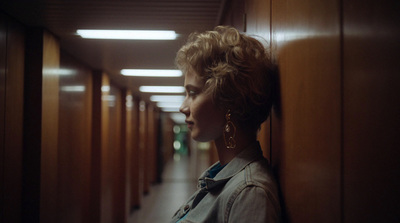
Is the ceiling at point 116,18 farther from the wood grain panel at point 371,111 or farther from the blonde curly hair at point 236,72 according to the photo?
the wood grain panel at point 371,111

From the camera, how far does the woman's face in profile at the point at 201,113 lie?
123cm

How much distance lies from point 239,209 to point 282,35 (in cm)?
63

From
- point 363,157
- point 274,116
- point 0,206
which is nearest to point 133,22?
point 0,206

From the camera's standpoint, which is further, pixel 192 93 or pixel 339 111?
pixel 192 93

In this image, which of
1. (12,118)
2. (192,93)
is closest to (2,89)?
(12,118)

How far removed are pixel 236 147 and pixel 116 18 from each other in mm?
2259

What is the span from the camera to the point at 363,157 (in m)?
0.57

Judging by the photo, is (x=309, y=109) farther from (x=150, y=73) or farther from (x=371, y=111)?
(x=150, y=73)

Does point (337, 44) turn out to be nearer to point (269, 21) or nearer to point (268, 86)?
point (268, 86)

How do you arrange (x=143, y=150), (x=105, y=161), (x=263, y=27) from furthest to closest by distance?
1. (x=143, y=150)
2. (x=105, y=161)
3. (x=263, y=27)

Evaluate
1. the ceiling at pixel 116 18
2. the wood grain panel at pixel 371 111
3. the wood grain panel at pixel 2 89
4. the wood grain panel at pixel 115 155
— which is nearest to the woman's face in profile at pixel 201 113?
the wood grain panel at pixel 371 111

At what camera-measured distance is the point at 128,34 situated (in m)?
3.51

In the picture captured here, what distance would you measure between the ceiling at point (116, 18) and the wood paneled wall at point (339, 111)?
5.82 feet

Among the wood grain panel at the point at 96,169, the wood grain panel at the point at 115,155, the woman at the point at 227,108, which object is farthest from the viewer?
the wood grain panel at the point at 115,155
